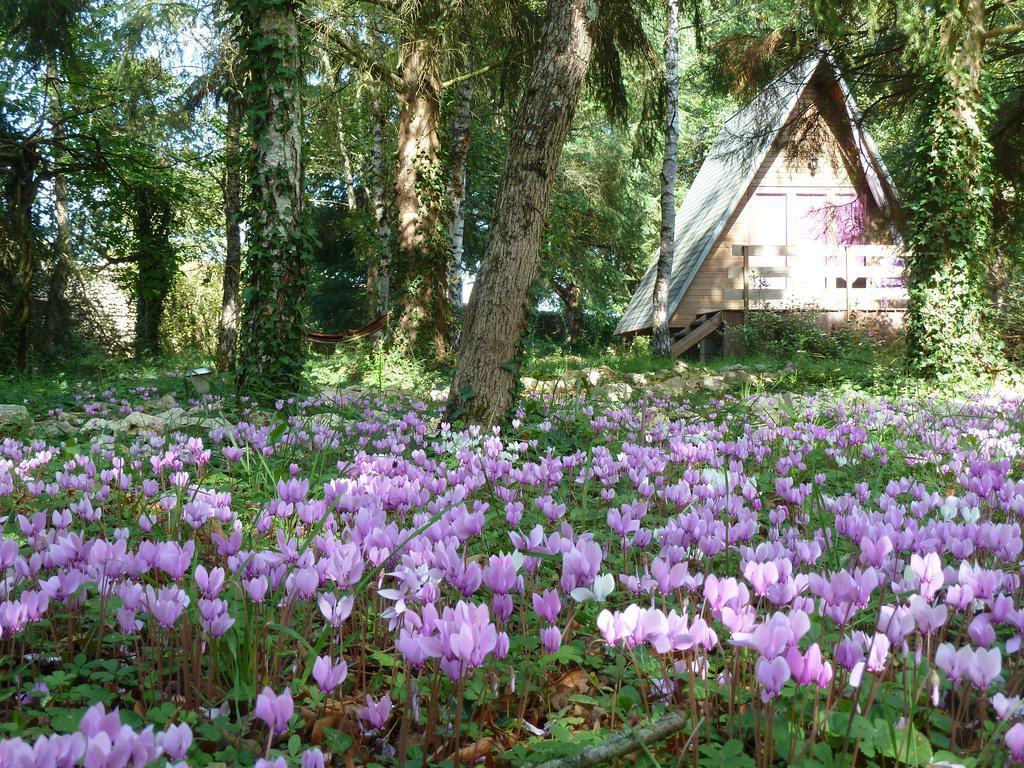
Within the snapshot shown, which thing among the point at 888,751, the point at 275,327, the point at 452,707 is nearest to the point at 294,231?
the point at 275,327

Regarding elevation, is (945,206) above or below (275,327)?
above

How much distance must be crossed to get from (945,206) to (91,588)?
13.6 m

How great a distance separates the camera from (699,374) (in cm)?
1335

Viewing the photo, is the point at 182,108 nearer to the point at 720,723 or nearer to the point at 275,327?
the point at 275,327

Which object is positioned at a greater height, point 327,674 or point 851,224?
point 851,224

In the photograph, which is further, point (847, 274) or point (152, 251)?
point (847, 274)

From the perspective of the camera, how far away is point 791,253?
23141mm

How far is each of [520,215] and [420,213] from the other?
27.9 feet

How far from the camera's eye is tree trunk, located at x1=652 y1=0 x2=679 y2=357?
19906 millimetres

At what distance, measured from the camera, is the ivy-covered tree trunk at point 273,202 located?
8.73 metres

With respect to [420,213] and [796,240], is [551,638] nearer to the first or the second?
[420,213]

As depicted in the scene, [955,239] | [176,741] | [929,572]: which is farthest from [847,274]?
[176,741]

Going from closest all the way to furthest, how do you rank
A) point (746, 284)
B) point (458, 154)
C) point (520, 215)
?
point (520, 215) → point (458, 154) → point (746, 284)

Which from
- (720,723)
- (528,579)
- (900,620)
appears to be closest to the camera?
(900,620)
